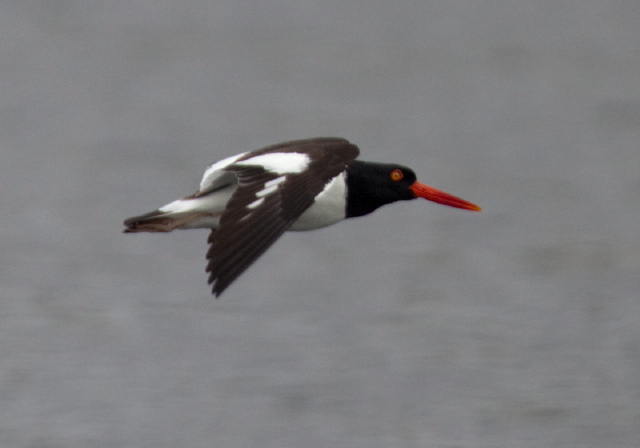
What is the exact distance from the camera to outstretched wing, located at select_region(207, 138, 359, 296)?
6.98 m

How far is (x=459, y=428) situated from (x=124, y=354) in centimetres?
393

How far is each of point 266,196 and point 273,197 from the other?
4cm

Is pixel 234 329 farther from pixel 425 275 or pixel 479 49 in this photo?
pixel 479 49

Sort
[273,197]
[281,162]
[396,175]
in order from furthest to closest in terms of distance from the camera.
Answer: [396,175]
[281,162]
[273,197]

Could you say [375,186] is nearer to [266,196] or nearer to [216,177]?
[216,177]

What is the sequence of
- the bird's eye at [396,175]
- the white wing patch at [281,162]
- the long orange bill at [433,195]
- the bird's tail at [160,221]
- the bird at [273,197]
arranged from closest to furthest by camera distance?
1. the bird at [273,197]
2. the white wing patch at [281,162]
3. the bird's tail at [160,221]
4. the bird's eye at [396,175]
5. the long orange bill at [433,195]

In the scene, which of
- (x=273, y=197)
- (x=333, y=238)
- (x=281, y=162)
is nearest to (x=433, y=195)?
(x=281, y=162)

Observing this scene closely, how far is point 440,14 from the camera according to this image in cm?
3303

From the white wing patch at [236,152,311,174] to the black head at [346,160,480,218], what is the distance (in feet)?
1.57

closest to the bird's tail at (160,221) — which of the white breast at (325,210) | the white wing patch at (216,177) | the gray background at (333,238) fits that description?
the white wing patch at (216,177)

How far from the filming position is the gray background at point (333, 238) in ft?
45.5

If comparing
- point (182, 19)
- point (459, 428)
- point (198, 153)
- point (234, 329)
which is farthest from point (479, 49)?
point (459, 428)

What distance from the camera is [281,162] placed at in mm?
7973

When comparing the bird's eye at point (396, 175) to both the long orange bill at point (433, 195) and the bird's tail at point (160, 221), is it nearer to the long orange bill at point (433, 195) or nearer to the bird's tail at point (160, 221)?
the long orange bill at point (433, 195)
